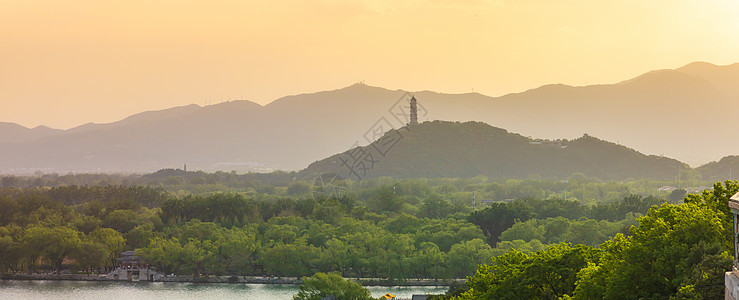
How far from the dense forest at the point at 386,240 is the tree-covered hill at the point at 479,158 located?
241 feet

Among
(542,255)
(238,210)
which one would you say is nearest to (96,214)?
(238,210)

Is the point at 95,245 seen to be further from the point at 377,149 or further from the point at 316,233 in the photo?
the point at 377,149

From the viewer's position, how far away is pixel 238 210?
257ft

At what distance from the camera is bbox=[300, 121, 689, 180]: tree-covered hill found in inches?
6604

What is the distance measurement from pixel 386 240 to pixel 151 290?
15.5 meters

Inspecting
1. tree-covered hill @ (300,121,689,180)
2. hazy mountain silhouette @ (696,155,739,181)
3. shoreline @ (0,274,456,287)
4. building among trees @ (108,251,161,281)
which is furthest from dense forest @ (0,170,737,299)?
tree-covered hill @ (300,121,689,180)

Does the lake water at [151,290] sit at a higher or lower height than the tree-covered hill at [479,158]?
lower

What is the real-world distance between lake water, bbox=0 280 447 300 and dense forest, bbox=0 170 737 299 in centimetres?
227

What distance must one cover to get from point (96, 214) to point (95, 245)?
20.1m

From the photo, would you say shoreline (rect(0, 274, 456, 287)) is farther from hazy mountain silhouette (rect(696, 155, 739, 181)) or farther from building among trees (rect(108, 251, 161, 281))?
hazy mountain silhouette (rect(696, 155, 739, 181))

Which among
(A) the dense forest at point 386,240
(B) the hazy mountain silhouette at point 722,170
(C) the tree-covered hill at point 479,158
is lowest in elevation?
(A) the dense forest at point 386,240

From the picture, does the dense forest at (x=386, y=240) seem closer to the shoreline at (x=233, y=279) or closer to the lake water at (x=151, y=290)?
the shoreline at (x=233, y=279)

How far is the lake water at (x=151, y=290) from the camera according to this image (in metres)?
52.2

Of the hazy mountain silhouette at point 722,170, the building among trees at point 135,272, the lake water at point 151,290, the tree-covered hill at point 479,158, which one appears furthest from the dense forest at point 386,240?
the tree-covered hill at point 479,158
